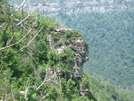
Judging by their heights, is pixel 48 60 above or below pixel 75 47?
below

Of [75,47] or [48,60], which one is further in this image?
[75,47]

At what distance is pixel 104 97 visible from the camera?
85.8 meters

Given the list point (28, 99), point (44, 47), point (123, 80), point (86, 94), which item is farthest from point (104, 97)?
point (123, 80)

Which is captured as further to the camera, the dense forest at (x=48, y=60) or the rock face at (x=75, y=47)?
the rock face at (x=75, y=47)

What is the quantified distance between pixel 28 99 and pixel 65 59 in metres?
37.4

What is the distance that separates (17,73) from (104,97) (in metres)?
56.8

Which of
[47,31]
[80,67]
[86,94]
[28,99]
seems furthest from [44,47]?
[28,99]

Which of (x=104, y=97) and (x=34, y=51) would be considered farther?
(x=104, y=97)

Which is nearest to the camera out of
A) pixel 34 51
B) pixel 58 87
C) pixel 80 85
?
pixel 58 87

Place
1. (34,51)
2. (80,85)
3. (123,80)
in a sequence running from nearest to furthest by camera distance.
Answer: (34,51)
(80,85)
(123,80)

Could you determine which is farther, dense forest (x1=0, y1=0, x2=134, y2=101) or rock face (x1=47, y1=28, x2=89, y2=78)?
rock face (x1=47, y1=28, x2=89, y2=78)

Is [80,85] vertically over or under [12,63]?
under

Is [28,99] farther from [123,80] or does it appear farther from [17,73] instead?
[123,80]

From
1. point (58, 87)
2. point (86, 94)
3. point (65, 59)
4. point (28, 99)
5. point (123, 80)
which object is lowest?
point (123, 80)
